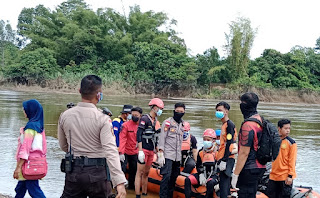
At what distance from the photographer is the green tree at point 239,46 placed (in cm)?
5247

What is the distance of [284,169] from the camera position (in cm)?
626

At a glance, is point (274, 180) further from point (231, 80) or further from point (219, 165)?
point (231, 80)

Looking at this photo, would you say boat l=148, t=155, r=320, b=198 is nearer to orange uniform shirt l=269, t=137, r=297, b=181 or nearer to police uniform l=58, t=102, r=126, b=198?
orange uniform shirt l=269, t=137, r=297, b=181

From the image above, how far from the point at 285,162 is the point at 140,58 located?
4336 centimetres

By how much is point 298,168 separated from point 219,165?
579 cm

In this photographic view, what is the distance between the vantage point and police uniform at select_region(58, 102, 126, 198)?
3848mm

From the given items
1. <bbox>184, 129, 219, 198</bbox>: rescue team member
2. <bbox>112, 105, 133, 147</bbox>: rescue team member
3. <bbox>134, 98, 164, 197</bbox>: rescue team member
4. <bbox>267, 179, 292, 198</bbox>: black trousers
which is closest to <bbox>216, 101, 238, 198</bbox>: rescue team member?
<bbox>184, 129, 219, 198</bbox>: rescue team member

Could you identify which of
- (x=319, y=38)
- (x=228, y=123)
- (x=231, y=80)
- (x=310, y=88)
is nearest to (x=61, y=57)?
(x=231, y=80)

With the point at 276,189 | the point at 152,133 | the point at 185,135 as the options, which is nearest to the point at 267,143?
the point at 276,189

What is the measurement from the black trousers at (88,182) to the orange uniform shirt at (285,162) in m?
3.23

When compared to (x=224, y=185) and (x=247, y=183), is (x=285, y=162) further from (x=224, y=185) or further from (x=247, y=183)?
(x=247, y=183)

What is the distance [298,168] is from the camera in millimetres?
11086

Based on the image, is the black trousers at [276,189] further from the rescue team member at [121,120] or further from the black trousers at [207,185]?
the rescue team member at [121,120]

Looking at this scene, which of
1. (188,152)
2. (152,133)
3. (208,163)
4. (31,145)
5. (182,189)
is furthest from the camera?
(188,152)
